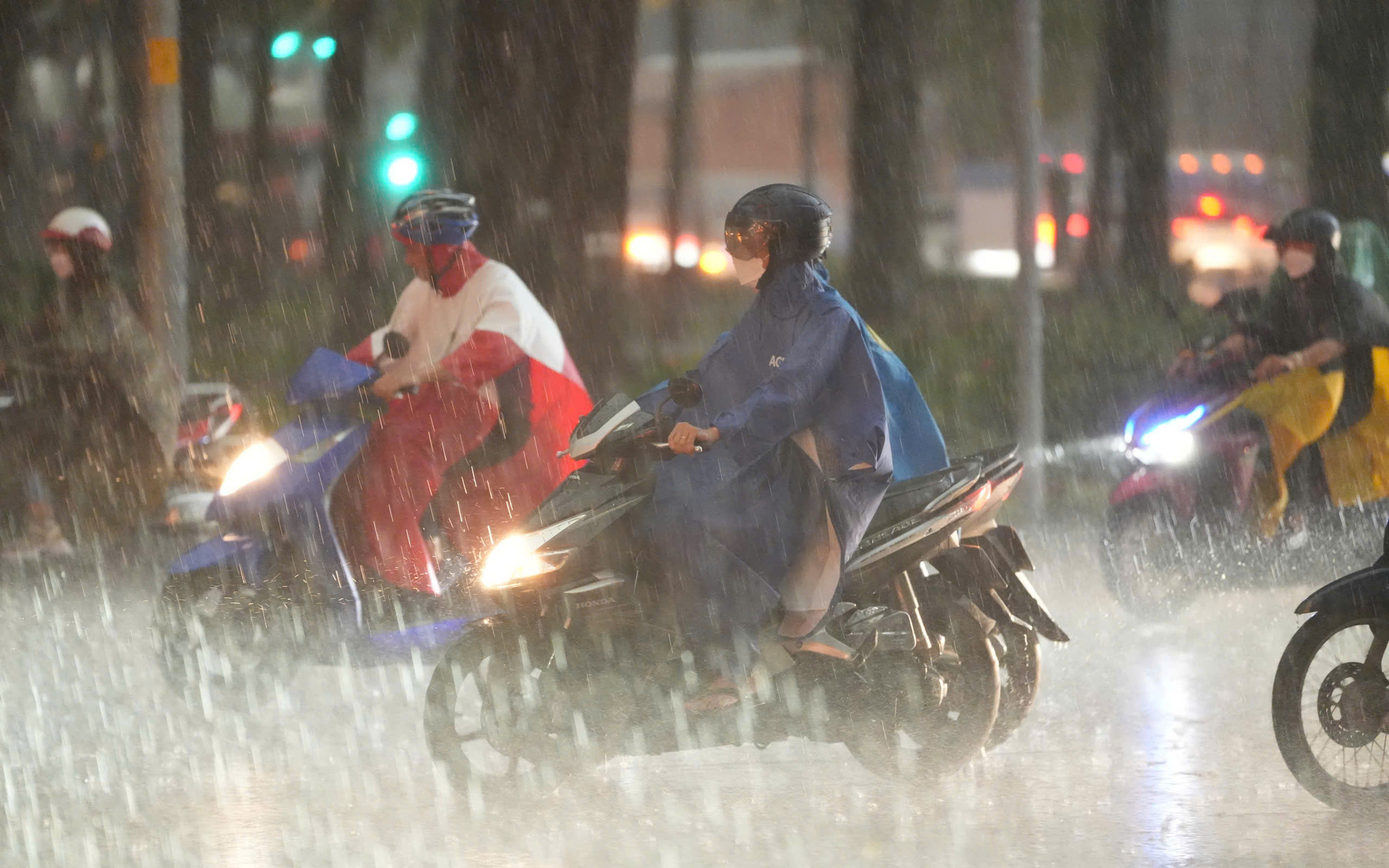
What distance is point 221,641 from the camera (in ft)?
22.4

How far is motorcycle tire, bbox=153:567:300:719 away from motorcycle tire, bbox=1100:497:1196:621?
A: 3.84 metres

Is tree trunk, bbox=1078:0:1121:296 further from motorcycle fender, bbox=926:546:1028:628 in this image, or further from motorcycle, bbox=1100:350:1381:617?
motorcycle fender, bbox=926:546:1028:628

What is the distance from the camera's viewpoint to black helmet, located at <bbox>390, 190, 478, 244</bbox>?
7.26 m

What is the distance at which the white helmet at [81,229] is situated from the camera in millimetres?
9852

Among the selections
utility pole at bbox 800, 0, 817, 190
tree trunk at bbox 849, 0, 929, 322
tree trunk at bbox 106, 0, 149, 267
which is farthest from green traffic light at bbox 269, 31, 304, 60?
utility pole at bbox 800, 0, 817, 190

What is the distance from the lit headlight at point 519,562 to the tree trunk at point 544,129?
809cm

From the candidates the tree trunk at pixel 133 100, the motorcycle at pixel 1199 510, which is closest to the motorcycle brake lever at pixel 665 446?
the motorcycle at pixel 1199 510

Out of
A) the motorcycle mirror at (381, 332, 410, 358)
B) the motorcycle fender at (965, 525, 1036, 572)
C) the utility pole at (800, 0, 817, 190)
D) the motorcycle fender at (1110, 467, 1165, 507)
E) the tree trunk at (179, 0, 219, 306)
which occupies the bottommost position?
the motorcycle fender at (965, 525, 1036, 572)

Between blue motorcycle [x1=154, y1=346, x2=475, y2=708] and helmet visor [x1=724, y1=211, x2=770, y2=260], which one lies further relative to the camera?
blue motorcycle [x1=154, y1=346, x2=475, y2=708]

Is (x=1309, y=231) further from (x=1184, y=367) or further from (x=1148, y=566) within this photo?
(x=1148, y=566)

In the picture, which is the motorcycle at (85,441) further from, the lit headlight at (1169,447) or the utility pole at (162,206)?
the lit headlight at (1169,447)

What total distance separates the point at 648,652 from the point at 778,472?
622mm

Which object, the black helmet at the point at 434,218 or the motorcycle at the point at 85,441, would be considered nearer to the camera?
the black helmet at the point at 434,218

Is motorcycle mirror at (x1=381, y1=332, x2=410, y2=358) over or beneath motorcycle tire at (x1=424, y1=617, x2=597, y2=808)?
over
